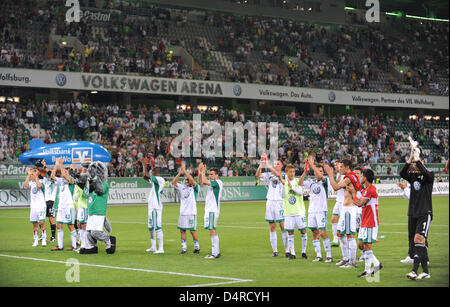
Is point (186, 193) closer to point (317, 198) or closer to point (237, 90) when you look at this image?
point (317, 198)

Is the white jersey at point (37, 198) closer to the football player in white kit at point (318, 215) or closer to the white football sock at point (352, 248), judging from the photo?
the football player in white kit at point (318, 215)

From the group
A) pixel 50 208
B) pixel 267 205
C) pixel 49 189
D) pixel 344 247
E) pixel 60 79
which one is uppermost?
pixel 60 79

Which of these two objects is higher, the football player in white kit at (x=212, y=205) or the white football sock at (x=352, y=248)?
the football player in white kit at (x=212, y=205)

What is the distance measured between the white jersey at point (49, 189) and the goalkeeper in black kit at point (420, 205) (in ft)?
37.5

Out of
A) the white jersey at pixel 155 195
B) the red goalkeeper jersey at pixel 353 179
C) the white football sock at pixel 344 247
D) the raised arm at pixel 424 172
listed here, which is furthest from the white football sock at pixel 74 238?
the raised arm at pixel 424 172

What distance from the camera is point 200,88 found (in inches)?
1956

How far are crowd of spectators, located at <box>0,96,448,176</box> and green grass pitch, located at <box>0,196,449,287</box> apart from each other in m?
15.2

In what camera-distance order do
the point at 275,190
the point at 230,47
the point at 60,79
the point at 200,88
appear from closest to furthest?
the point at 275,190 < the point at 60,79 < the point at 200,88 < the point at 230,47

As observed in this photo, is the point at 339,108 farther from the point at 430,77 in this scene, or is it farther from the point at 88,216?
the point at 88,216

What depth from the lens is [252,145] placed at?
45.9 m

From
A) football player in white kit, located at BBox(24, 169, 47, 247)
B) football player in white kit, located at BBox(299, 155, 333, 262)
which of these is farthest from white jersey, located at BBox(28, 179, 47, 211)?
football player in white kit, located at BBox(299, 155, 333, 262)

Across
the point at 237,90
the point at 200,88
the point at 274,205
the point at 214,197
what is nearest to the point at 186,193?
the point at 214,197

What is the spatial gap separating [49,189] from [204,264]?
7.27 metres

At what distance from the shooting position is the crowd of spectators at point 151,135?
39500mm
